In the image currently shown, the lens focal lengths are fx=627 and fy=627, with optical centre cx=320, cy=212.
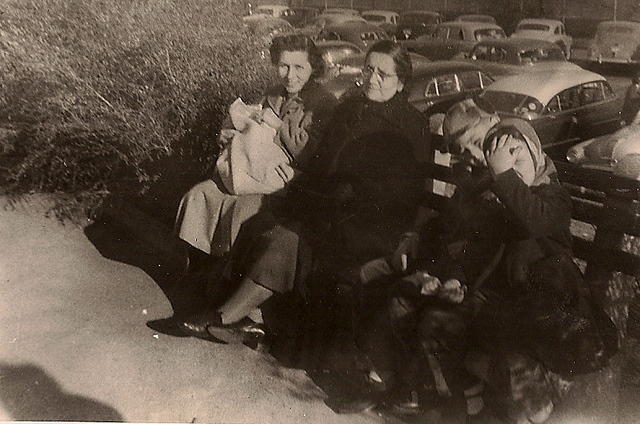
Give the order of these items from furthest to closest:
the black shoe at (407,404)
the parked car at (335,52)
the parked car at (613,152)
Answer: the black shoe at (407,404) → the parked car at (335,52) → the parked car at (613,152)

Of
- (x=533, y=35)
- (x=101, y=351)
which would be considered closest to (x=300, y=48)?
(x=533, y=35)

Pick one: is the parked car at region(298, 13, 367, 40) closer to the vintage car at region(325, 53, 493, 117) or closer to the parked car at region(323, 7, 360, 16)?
the parked car at region(323, 7, 360, 16)

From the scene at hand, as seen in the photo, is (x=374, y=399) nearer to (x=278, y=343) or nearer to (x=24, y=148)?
(x=278, y=343)

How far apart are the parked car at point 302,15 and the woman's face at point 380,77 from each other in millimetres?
218

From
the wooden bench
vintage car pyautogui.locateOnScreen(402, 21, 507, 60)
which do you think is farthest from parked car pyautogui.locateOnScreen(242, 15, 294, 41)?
the wooden bench

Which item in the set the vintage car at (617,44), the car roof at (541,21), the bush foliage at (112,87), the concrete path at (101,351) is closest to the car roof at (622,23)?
the vintage car at (617,44)

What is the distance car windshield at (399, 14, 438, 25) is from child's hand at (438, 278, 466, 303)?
0.69 meters

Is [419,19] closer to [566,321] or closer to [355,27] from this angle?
[355,27]

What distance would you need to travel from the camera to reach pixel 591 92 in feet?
5.12

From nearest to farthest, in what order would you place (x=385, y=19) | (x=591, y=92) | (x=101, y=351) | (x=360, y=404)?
(x=591, y=92) → (x=385, y=19) → (x=360, y=404) → (x=101, y=351)

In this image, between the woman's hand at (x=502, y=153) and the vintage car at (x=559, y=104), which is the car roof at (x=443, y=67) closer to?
the vintage car at (x=559, y=104)

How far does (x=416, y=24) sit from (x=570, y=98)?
0.44 meters

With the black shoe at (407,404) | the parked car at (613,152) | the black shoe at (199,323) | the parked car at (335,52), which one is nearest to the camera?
the parked car at (613,152)

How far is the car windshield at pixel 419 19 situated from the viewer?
1652 mm
